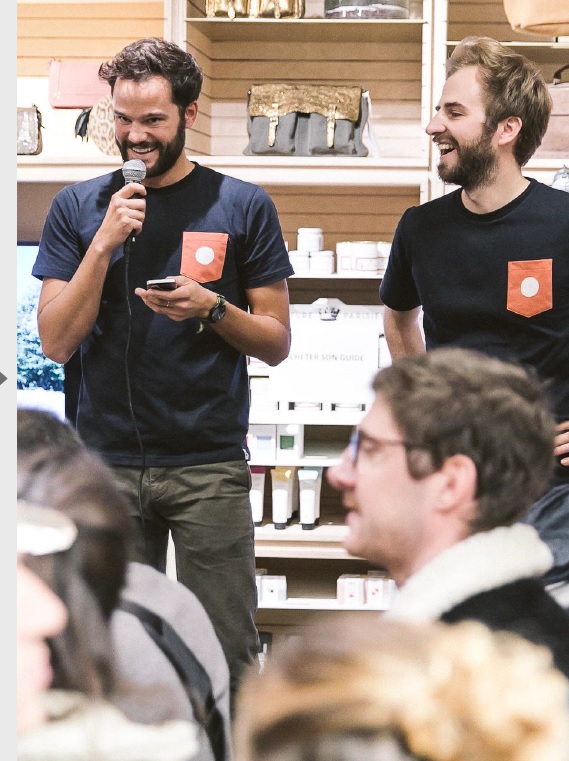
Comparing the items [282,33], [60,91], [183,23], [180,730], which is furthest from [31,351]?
[180,730]

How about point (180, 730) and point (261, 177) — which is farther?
point (261, 177)

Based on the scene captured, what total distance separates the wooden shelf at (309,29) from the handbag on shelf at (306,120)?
22cm

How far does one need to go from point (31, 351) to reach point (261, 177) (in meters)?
0.95

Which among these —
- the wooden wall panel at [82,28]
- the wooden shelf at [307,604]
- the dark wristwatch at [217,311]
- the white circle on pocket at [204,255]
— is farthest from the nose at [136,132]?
the wooden wall panel at [82,28]

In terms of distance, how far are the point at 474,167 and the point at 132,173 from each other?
65 centimetres

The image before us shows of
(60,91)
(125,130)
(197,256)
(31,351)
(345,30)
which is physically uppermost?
(345,30)

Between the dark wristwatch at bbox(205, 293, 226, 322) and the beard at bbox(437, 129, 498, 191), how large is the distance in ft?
1.57

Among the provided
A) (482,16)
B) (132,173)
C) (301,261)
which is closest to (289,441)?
(301,261)

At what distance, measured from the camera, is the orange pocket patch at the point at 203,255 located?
83.1 inches

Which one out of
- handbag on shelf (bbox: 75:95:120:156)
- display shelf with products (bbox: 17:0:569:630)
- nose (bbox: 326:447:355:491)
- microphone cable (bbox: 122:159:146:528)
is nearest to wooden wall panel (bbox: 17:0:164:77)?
display shelf with products (bbox: 17:0:569:630)

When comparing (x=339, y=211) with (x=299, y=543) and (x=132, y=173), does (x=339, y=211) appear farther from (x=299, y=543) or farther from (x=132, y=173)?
(x=132, y=173)

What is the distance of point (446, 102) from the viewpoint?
2088 millimetres

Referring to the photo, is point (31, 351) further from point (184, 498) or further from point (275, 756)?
point (275, 756)

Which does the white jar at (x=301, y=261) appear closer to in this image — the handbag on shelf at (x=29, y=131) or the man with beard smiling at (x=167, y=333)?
the handbag on shelf at (x=29, y=131)
